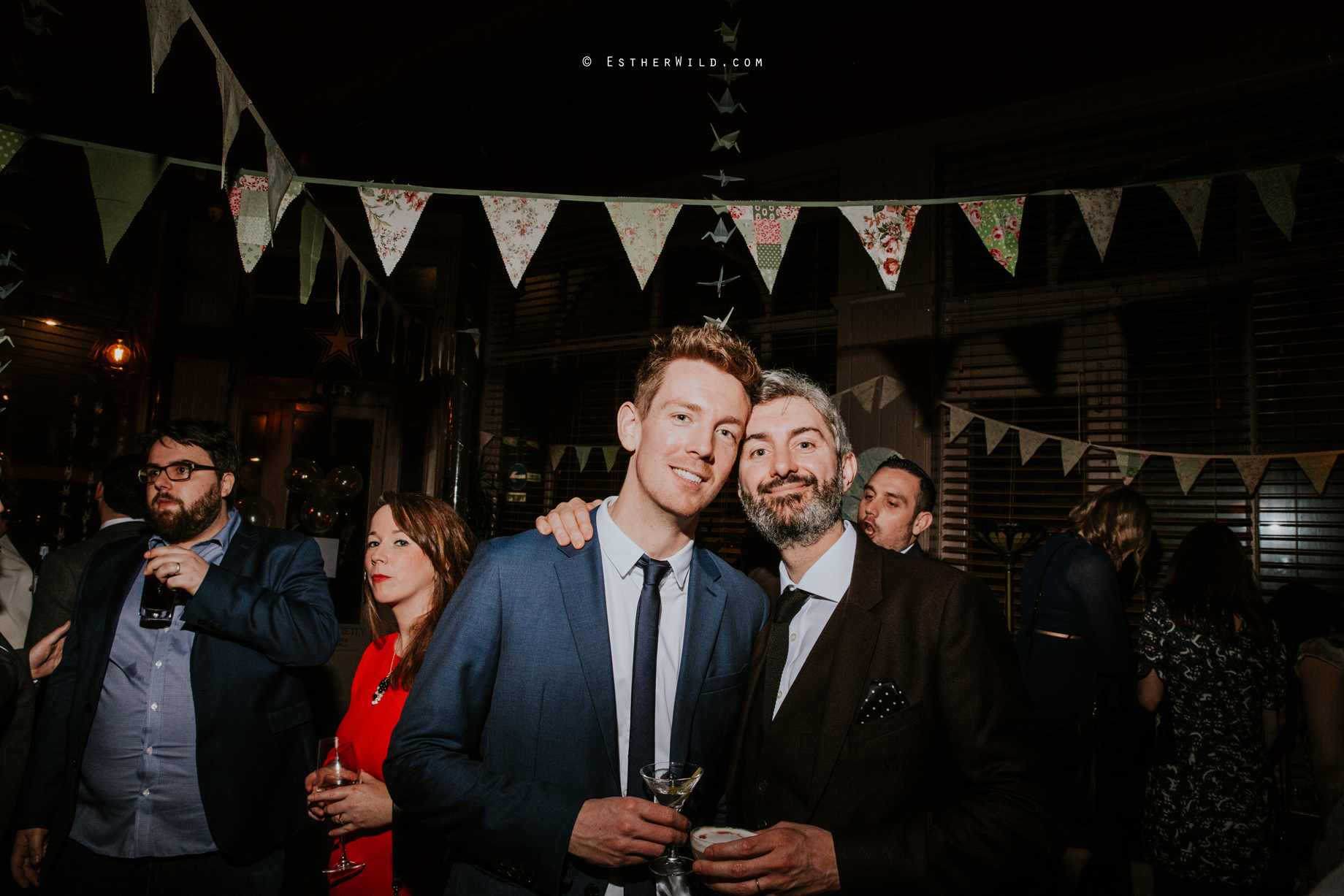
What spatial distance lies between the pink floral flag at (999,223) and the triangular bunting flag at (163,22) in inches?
105

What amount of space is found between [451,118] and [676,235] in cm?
201

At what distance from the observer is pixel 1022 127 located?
4730mm

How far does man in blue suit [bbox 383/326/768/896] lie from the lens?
4.09ft

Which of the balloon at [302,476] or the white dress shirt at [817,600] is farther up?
the balloon at [302,476]

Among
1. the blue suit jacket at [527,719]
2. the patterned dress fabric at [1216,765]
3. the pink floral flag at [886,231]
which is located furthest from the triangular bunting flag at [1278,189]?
the blue suit jacket at [527,719]

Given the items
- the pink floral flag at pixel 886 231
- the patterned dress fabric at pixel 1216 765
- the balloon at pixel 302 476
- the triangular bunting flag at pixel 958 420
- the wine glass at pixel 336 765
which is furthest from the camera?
the balloon at pixel 302 476

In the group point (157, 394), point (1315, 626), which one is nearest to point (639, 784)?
point (1315, 626)

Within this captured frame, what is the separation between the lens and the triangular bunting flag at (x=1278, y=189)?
2486 millimetres

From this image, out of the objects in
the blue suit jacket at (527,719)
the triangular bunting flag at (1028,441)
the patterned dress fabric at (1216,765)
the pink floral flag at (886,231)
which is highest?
the pink floral flag at (886,231)

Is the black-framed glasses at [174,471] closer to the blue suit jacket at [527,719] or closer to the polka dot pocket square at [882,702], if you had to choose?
the blue suit jacket at [527,719]

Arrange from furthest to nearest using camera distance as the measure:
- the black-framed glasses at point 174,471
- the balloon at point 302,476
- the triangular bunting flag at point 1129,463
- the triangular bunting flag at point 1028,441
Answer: the balloon at point 302,476 → the triangular bunting flag at point 1028,441 → the triangular bunting flag at point 1129,463 → the black-framed glasses at point 174,471

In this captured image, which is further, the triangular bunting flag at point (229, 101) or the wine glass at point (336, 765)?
the triangular bunting flag at point (229, 101)

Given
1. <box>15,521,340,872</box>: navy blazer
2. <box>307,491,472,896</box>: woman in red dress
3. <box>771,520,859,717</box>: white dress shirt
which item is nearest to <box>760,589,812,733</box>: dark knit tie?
<box>771,520,859,717</box>: white dress shirt

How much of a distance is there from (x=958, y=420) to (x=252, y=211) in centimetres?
410
